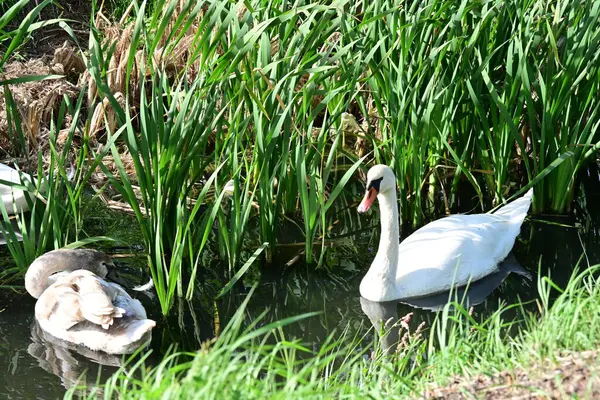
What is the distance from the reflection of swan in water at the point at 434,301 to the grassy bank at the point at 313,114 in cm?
50

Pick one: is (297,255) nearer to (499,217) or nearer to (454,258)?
(454,258)

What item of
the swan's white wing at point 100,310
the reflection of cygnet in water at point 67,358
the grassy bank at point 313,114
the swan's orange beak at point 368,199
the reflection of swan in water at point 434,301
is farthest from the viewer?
the swan's orange beak at point 368,199

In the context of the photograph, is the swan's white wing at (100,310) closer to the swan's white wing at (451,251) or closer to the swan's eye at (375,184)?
the swan's eye at (375,184)

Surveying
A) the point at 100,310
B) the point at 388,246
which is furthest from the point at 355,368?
the point at 388,246

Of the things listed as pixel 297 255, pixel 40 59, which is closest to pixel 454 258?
pixel 297 255

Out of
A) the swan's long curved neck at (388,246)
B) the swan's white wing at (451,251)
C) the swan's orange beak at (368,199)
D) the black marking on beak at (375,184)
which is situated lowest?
the swan's white wing at (451,251)

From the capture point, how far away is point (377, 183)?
5.27 metres

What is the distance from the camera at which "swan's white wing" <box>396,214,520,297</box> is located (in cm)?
540

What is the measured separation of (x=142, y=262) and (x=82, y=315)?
97cm

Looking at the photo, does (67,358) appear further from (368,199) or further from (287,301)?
(368,199)

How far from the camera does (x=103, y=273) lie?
5207 millimetres

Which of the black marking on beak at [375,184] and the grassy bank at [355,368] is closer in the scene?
the grassy bank at [355,368]

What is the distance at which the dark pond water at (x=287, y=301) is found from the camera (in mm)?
4559

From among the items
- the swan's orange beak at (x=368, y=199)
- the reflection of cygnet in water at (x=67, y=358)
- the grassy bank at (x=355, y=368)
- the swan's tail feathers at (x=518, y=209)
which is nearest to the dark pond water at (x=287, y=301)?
the reflection of cygnet in water at (x=67, y=358)
